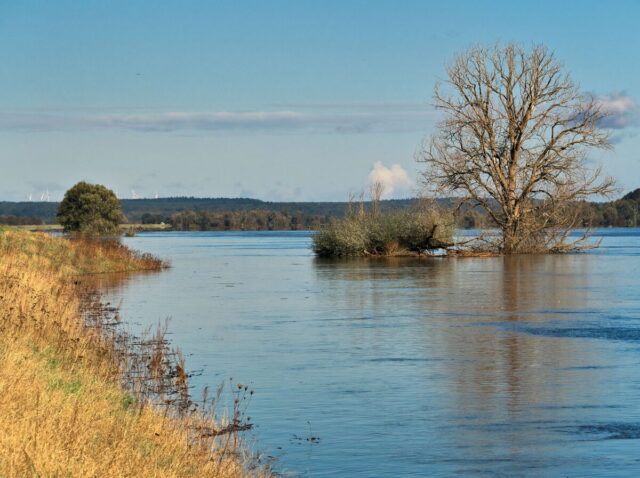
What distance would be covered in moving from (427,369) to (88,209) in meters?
112

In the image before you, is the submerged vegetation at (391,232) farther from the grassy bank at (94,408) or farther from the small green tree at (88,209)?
the small green tree at (88,209)

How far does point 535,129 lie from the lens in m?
58.5

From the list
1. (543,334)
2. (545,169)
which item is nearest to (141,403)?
(543,334)

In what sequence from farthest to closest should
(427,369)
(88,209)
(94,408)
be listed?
(88,209), (427,369), (94,408)

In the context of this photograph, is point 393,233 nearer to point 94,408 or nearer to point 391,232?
point 391,232

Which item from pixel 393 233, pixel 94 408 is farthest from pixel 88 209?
pixel 94 408

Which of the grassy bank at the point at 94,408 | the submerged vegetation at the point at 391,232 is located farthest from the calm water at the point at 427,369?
the submerged vegetation at the point at 391,232

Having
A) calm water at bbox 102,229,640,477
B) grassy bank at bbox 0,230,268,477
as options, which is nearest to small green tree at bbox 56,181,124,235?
calm water at bbox 102,229,640,477

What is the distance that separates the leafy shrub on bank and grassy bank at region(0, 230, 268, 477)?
41.6 m

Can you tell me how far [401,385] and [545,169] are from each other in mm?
45681

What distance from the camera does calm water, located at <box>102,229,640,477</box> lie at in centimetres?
1070

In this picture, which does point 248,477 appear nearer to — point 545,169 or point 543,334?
point 543,334

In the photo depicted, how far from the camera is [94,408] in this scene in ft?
35.0

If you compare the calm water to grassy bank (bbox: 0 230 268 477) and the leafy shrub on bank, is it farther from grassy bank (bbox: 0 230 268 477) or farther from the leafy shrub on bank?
the leafy shrub on bank
